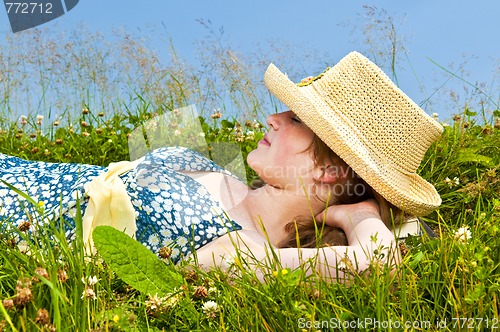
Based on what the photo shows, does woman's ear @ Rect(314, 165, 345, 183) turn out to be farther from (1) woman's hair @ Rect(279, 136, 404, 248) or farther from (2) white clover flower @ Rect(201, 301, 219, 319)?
(2) white clover flower @ Rect(201, 301, 219, 319)

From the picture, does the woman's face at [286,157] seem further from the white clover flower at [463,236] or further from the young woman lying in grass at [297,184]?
the white clover flower at [463,236]

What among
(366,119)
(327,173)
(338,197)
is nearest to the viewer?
(366,119)

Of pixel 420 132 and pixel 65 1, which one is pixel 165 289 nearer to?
pixel 420 132

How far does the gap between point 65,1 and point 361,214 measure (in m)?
5.46

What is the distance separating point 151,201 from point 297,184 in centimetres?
83

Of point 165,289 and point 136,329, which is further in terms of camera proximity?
point 165,289

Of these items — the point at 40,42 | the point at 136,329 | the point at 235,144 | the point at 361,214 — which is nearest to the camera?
the point at 136,329

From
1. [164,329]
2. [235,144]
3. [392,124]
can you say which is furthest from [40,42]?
[164,329]

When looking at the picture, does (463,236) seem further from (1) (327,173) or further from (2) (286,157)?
(2) (286,157)

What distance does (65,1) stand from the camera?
25.9ft

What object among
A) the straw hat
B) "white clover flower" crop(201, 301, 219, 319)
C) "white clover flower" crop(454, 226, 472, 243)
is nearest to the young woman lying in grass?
A: the straw hat

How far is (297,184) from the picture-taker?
154 inches

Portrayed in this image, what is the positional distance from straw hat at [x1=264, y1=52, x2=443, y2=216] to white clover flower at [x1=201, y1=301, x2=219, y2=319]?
A: 1.34m

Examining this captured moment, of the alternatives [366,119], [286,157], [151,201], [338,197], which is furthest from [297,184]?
[151,201]
